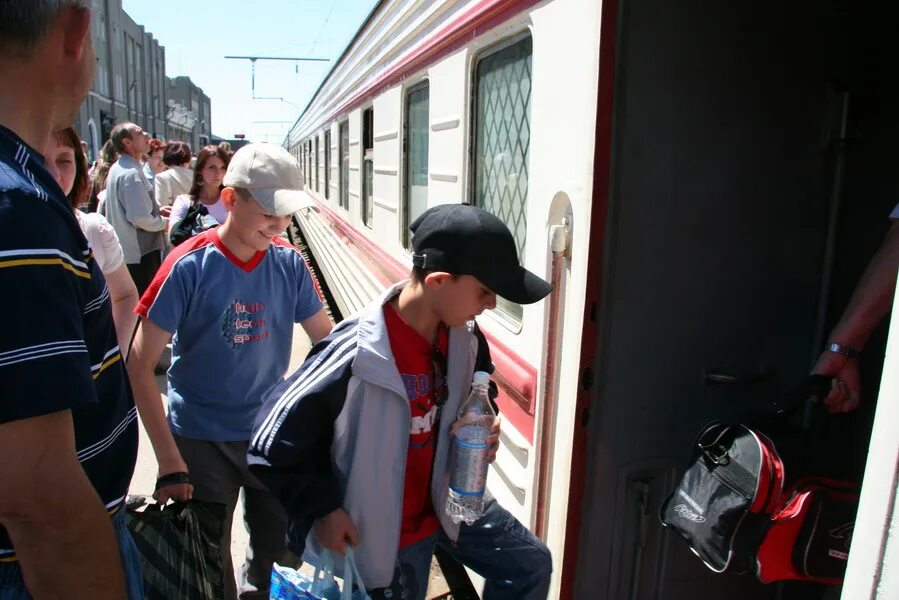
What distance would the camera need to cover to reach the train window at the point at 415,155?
3646 millimetres

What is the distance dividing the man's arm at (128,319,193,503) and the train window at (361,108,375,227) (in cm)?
368

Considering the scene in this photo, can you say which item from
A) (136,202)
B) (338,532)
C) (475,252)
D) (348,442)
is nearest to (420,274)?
(475,252)

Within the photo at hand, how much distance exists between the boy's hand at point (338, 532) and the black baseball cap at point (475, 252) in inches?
23.8

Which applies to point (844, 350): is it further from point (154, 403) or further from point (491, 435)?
point (154, 403)

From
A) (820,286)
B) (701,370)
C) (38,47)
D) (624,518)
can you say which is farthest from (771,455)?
(38,47)

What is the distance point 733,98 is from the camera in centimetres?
200

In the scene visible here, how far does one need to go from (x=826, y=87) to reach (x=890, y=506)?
1453mm

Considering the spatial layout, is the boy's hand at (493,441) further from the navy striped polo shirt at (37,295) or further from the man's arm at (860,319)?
the navy striped polo shirt at (37,295)

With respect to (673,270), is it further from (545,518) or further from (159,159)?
(159,159)

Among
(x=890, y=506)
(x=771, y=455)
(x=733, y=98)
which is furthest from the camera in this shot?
(x=733, y=98)

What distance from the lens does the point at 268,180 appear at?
85.3 inches

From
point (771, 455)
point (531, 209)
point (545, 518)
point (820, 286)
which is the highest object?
point (531, 209)

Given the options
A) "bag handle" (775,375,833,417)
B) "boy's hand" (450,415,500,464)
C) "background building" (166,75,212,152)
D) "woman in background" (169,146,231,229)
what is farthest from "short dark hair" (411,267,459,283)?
"background building" (166,75,212,152)

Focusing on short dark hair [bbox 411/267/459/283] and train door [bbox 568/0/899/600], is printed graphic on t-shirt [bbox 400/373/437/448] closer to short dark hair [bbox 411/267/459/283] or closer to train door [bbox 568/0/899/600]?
short dark hair [bbox 411/267/459/283]
